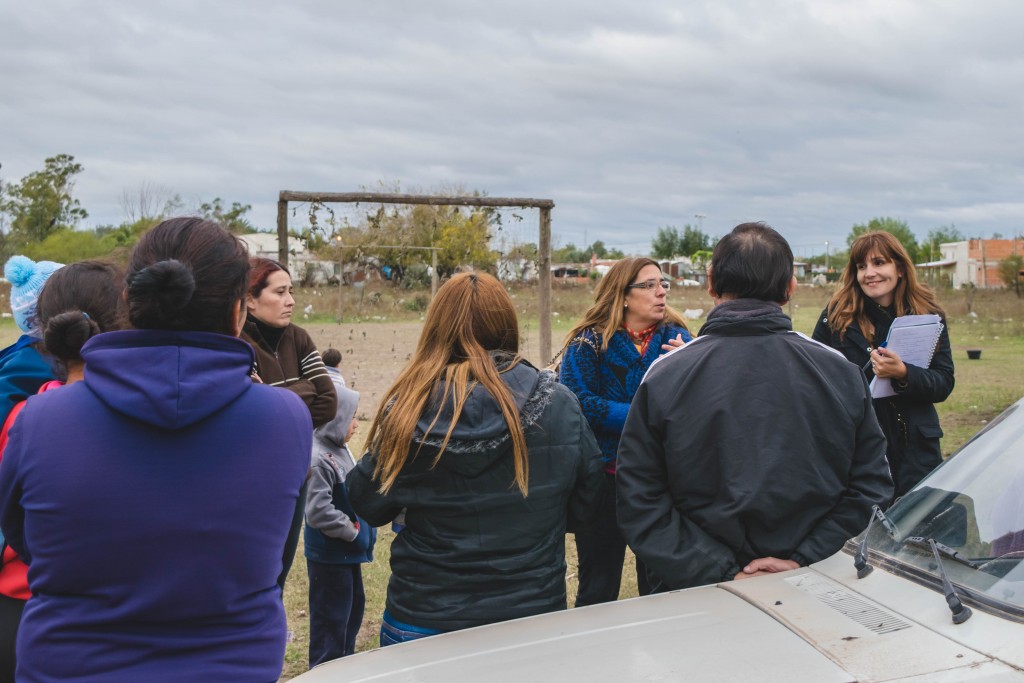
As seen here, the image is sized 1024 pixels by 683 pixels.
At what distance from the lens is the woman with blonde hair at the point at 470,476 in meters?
2.75

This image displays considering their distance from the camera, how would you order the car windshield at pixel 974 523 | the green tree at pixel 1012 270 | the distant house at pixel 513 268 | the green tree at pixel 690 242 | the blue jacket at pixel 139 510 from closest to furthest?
1. the blue jacket at pixel 139 510
2. the car windshield at pixel 974 523
3. the distant house at pixel 513 268
4. the green tree at pixel 1012 270
5. the green tree at pixel 690 242

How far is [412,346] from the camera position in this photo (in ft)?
66.4

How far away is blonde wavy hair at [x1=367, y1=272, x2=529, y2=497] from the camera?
2740 mm

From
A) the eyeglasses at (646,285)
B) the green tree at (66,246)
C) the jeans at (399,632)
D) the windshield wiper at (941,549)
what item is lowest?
the jeans at (399,632)

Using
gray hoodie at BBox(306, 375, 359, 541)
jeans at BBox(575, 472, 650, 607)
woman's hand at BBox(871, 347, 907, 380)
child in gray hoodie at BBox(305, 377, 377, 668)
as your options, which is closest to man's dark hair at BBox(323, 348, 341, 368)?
gray hoodie at BBox(306, 375, 359, 541)

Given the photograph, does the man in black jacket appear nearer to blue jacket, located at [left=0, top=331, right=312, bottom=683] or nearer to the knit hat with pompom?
blue jacket, located at [left=0, top=331, right=312, bottom=683]

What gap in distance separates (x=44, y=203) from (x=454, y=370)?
50.2 metres

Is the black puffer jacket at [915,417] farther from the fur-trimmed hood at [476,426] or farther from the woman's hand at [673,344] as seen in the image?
the fur-trimmed hood at [476,426]

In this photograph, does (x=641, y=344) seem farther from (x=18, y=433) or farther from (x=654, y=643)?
(x=18, y=433)

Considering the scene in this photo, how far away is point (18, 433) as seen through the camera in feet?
5.99

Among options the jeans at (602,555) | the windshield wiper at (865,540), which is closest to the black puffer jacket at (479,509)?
the windshield wiper at (865,540)

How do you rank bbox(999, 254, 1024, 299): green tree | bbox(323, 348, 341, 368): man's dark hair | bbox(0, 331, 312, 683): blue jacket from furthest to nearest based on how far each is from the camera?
1. bbox(999, 254, 1024, 299): green tree
2. bbox(323, 348, 341, 368): man's dark hair
3. bbox(0, 331, 312, 683): blue jacket

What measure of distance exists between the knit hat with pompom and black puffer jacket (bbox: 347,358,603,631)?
1238 mm

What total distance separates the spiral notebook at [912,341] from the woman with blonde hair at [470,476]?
5.92 ft
